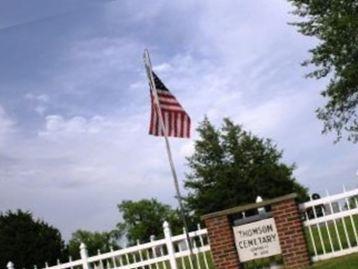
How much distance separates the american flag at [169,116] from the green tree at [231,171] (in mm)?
29081

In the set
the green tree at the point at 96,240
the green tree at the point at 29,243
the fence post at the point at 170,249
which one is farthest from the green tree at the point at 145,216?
the fence post at the point at 170,249

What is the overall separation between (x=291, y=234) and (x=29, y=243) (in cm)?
2256

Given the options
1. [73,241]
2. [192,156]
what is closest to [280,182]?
[192,156]

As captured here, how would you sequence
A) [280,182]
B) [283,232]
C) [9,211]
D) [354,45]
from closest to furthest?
[283,232] < [354,45] < [9,211] < [280,182]

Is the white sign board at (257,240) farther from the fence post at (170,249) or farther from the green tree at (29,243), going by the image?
the green tree at (29,243)

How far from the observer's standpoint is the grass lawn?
1135cm

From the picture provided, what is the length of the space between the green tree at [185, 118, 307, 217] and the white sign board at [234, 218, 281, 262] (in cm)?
2901

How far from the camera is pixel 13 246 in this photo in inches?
1305

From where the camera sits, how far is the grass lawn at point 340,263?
37.2ft

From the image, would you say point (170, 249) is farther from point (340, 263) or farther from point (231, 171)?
point (231, 171)

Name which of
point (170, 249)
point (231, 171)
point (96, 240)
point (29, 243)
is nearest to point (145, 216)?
point (96, 240)

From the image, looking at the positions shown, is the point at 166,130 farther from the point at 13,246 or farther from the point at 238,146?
the point at 238,146

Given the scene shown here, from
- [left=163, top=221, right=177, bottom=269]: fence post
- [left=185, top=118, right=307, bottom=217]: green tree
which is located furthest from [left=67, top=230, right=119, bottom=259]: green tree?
[left=163, top=221, right=177, bottom=269]: fence post

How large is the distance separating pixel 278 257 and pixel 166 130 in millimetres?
3808
